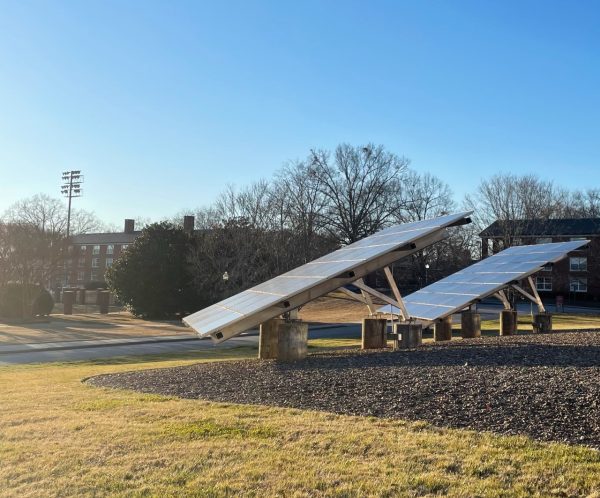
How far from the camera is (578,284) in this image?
65.5 m

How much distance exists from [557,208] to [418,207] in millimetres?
17680

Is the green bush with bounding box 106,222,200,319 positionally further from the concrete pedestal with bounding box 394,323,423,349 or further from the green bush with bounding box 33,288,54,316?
the concrete pedestal with bounding box 394,323,423,349

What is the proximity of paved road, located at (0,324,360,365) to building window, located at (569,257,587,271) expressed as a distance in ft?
152

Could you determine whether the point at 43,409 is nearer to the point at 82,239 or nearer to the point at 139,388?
the point at 139,388

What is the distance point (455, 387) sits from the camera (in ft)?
25.2

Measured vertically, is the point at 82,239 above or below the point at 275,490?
above

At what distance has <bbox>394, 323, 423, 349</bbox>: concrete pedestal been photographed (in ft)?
48.1

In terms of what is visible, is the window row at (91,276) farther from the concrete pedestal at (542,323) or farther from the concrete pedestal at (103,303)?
the concrete pedestal at (542,323)

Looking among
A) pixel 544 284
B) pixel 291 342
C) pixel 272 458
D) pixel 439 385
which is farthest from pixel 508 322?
pixel 544 284

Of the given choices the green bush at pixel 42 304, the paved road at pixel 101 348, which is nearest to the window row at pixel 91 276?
the green bush at pixel 42 304

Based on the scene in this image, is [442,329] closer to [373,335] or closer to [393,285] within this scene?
[373,335]

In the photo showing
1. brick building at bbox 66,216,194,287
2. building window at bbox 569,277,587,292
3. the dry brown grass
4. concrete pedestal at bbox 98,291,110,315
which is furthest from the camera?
brick building at bbox 66,216,194,287

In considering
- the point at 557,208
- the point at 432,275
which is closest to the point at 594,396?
the point at 432,275

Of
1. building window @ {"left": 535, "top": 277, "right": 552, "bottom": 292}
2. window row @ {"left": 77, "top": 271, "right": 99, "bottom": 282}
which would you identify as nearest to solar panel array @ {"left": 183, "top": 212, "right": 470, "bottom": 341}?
building window @ {"left": 535, "top": 277, "right": 552, "bottom": 292}
